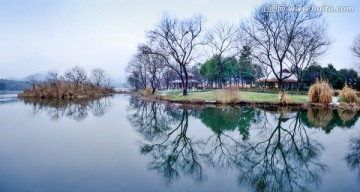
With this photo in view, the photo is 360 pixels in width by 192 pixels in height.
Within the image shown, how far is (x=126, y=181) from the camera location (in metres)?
5.65

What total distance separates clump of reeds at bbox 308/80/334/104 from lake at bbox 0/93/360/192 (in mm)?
10647

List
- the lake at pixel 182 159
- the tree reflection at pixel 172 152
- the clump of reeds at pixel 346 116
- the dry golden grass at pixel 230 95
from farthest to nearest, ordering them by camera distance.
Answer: the dry golden grass at pixel 230 95 < the clump of reeds at pixel 346 116 < the tree reflection at pixel 172 152 < the lake at pixel 182 159

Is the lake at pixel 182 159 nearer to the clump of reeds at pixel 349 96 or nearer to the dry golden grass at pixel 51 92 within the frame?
the clump of reeds at pixel 349 96

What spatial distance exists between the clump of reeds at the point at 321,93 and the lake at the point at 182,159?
1065 centimetres

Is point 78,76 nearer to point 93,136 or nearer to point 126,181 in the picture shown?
point 93,136

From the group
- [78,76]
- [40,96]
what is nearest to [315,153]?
[40,96]

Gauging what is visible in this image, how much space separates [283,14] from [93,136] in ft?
83.8

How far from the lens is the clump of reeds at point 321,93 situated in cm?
2161

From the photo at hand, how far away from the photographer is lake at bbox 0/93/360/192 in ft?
18.2

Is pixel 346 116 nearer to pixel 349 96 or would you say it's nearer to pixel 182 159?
pixel 349 96

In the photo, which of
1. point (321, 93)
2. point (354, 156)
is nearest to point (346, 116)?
point (321, 93)

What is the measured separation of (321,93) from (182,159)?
19.1m

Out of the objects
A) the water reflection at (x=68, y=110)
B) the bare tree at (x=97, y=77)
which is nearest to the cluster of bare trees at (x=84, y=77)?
the bare tree at (x=97, y=77)

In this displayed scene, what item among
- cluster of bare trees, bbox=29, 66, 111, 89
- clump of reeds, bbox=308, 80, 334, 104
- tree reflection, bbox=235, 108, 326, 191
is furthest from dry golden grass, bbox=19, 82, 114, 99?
tree reflection, bbox=235, 108, 326, 191
